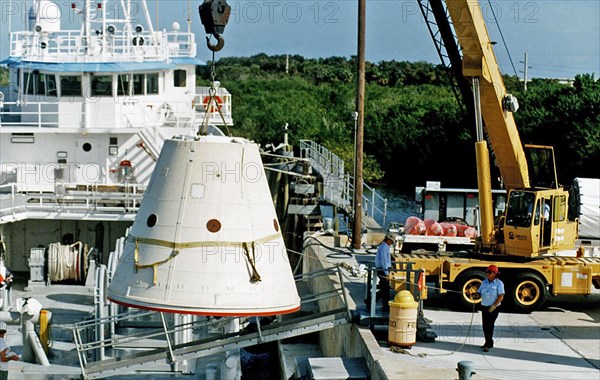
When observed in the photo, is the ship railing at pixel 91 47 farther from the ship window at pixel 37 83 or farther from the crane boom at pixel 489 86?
the crane boom at pixel 489 86

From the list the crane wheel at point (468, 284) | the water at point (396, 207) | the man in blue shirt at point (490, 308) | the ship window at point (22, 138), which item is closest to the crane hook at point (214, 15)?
the man in blue shirt at point (490, 308)

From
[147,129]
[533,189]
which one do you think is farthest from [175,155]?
[147,129]

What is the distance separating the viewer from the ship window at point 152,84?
1261 inches

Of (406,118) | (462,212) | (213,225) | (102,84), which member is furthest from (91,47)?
(406,118)

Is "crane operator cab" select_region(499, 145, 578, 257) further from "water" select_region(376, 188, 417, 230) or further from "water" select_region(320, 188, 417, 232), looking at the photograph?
"water" select_region(376, 188, 417, 230)

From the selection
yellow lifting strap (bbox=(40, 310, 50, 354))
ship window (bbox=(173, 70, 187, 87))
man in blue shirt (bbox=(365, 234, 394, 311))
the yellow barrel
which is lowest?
yellow lifting strap (bbox=(40, 310, 50, 354))

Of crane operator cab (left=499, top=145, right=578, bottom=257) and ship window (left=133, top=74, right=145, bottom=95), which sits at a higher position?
ship window (left=133, top=74, right=145, bottom=95)

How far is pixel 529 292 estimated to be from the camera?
1973 centimetres

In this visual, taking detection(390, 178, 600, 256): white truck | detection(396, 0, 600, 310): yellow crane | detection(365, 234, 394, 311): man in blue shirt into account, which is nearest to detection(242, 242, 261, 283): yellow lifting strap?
detection(365, 234, 394, 311): man in blue shirt

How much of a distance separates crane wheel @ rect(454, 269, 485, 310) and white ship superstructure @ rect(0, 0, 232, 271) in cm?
1068

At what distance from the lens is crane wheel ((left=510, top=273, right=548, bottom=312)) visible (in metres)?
19.6

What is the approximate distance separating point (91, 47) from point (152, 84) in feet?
7.23

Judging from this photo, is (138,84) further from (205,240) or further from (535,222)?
(205,240)

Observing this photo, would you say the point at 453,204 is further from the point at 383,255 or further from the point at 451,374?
the point at 451,374
